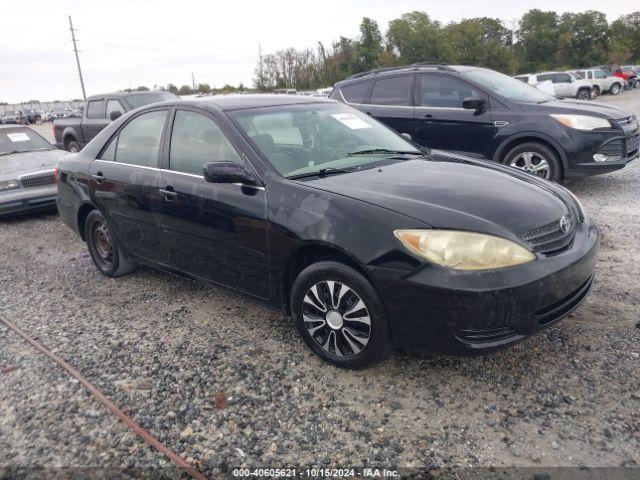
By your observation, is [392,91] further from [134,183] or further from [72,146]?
[72,146]

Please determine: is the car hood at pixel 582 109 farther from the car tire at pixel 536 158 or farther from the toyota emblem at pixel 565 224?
the toyota emblem at pixel 565 224

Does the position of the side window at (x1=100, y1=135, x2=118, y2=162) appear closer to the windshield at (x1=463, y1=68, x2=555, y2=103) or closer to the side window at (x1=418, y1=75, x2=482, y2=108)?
the side window at (x1=418, y1=75, x2=482, y2=108)

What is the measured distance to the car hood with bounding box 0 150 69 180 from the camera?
7.68 meters

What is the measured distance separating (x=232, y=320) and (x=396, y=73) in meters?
5.26

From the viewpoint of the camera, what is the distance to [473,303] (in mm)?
2562

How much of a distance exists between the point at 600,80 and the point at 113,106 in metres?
33.1

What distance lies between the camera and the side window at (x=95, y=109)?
1155 cm

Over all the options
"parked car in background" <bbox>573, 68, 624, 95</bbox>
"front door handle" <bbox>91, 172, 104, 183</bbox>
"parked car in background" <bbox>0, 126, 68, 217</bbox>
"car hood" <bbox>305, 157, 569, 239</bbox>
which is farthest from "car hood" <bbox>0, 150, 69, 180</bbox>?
"parked car in background" <bbox>573, 68, 624, 95</bbox>

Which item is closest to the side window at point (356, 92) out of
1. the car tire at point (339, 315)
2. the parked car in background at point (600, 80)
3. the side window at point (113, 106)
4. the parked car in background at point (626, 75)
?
the side window at point (113, 106)

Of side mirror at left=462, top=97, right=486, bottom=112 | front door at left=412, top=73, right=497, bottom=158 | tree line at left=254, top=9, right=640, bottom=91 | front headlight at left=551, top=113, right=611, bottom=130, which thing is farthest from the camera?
tree line at left=254, top=9, right=640, bottom=91

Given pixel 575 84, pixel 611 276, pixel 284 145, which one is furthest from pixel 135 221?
pixel 575 84

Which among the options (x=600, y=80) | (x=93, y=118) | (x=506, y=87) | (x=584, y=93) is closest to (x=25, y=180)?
(x=93, y=118)

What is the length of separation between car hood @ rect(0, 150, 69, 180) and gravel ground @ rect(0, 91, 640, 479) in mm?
4326

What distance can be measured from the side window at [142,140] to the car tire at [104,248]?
686 mm
